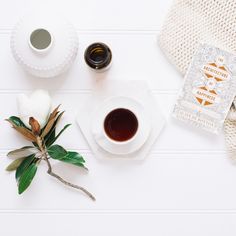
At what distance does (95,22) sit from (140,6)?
123 millimetres

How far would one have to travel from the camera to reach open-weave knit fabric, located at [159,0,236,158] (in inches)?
40.4

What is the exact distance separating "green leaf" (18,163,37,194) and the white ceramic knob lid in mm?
250

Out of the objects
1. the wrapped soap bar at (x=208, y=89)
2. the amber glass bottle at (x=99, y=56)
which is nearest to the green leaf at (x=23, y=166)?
the amber glass bottle at (x=99, y=56)

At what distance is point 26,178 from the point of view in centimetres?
102

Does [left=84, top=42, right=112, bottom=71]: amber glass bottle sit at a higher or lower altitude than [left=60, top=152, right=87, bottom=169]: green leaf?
higher

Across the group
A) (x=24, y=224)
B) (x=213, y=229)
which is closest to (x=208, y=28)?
(x=213, y=229)

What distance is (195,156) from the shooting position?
1.06m

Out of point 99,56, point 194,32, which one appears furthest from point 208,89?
point 99,56

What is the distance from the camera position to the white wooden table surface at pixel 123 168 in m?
1.05

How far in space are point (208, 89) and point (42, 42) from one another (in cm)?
42

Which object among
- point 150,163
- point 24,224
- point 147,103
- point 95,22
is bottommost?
point 24,224

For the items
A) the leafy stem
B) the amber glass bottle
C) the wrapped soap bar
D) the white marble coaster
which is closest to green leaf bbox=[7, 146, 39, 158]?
the leafy stem

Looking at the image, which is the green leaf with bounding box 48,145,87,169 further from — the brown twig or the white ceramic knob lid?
the white ceramic knob lid

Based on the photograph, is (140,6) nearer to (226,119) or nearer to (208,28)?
(208,28)
